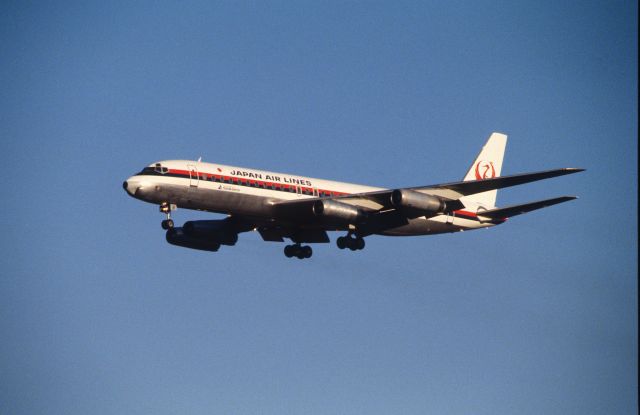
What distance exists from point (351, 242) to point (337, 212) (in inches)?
180

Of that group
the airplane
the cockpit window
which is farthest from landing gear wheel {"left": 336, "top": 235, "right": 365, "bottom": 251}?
the cockpit window

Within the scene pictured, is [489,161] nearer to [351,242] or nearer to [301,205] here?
[351,242]

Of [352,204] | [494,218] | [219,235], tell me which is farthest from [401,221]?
[219,235]

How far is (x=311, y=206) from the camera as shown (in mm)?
57250

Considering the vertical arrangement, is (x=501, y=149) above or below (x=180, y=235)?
above

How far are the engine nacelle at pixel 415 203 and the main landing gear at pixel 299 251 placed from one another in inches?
315

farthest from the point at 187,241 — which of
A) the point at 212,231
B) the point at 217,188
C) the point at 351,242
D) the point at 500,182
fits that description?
the point at 500,182

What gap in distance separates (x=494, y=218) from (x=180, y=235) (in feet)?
69.2

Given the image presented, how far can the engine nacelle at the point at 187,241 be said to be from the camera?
62.5 metres

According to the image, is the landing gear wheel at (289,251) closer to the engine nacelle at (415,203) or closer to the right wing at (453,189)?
the right wing at (453,189)

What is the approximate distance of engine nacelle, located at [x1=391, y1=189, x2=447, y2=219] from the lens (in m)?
58.5

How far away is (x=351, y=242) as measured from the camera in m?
61.8

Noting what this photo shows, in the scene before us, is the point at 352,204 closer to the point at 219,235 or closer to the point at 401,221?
the point at 401,221

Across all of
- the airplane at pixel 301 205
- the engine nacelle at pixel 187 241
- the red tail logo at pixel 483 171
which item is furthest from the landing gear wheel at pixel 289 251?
the red tail logo at pixel 483 171
